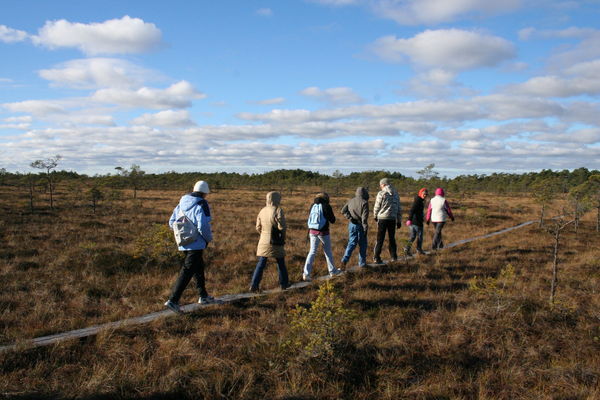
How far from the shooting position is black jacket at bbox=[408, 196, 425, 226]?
942 cm

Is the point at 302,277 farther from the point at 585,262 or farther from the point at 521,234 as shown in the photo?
the point at 521,234

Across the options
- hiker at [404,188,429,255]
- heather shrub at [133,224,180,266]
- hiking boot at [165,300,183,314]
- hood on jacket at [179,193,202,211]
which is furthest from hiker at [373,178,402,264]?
heather shrub at [133,224,180,266]

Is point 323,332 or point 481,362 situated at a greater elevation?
point 323,332

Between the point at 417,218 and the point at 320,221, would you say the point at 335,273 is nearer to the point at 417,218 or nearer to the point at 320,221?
the point at 320,221

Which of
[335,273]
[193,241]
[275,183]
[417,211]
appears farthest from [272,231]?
[275,183]

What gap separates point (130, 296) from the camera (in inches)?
260

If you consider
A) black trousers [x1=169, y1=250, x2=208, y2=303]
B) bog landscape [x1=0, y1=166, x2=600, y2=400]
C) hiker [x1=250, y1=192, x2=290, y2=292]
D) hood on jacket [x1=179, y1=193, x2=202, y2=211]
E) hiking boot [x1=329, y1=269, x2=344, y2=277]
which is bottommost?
bog landscape [x1=0, y1=166, x2=600, y2=400]

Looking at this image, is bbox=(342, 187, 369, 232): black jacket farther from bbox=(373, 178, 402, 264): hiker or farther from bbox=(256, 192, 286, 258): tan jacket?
bbox=(256, 192, 286, 258): tan jacket

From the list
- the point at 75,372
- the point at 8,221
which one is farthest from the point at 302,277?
the point at 8,221

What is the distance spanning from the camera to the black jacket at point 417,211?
942 cm

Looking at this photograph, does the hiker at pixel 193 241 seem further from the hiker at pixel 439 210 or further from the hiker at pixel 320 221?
the hiker at pixel 439 210

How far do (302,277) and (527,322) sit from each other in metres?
4.03

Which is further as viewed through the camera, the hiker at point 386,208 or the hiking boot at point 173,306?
the hiker at point 386,208

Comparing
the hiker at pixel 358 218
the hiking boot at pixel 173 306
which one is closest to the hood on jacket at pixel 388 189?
the hiker at pixel 358 218
